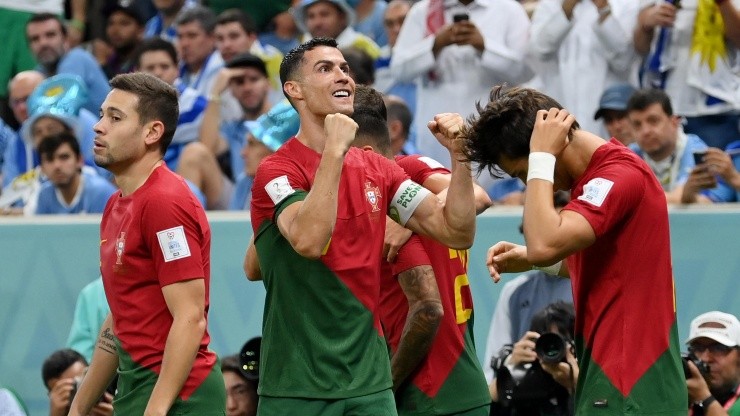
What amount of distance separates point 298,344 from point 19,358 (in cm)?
436

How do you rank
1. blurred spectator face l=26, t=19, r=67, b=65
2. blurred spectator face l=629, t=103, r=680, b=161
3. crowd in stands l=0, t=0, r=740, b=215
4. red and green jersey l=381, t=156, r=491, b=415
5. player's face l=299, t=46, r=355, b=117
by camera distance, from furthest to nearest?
blurred spectator face l=26, t=19, r=67, b=65
crowd in stands l=0, t=0, r=740, b=215
blurred spectator face l=629, t=103, r=680, b=161
red and green jersey l=381, t=156, r=491, b=415
player's face l=299, t=46, r=355, b=117

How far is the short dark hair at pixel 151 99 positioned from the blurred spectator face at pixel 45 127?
186 inches

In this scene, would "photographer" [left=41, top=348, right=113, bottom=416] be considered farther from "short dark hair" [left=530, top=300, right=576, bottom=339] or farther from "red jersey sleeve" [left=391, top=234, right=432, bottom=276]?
"red jersey sleeve" [left=391, top=234, right=432, bottom=276]

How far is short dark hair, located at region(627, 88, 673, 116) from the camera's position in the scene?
882 cm

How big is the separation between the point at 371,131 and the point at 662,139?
10.7ft

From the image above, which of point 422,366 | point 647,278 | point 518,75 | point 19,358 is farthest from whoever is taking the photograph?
point 518,75

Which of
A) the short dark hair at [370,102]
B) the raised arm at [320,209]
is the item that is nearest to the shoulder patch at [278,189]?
the raised arm at [320,209]

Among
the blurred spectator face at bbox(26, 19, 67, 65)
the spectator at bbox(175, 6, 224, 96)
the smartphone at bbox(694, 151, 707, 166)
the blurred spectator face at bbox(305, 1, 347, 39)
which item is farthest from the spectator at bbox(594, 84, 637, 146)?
the blurred spectator face at bbox(26, 19, 67, 65)

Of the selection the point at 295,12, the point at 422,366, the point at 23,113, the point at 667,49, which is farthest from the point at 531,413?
the point at 23,113

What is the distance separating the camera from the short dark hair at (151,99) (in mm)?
5621

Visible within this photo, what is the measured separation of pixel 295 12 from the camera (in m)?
11.4

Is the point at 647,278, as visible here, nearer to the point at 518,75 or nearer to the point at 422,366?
the point at 422,366

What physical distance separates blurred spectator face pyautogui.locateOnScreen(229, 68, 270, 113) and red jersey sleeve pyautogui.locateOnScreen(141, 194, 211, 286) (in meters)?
5.09

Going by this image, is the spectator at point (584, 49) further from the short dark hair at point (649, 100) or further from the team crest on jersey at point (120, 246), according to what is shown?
the team crest on jersey at point (120, 246)
